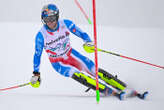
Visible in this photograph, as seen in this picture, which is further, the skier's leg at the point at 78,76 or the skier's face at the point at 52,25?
the skier's leg at the point at 78,76

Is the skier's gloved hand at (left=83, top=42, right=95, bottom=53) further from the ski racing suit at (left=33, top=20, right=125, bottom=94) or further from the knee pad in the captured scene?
the knee pad

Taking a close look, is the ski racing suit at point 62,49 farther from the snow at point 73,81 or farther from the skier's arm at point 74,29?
the snow at point 73,81

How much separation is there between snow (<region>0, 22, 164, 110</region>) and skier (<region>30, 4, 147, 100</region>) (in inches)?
5.1

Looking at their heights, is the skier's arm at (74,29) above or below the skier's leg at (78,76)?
above

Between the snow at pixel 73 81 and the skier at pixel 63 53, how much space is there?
5.1 inches

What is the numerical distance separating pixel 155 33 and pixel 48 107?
2179 millimetres

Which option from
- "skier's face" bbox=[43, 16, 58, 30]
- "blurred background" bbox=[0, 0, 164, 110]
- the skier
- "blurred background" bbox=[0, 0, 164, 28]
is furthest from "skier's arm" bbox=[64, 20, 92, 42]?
"blurred background" bbox=[0, 0, 164, 28]

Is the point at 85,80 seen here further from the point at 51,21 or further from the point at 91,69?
the point at 51,21

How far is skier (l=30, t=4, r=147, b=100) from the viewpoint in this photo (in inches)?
78.5

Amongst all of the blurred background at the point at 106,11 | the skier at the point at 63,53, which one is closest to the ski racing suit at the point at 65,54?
the skier at the point at 63,53

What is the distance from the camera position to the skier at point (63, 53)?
1995mm

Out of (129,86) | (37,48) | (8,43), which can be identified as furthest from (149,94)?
(8,43)

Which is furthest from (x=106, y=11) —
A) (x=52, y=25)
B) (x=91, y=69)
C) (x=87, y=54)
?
(x=52, y=25)

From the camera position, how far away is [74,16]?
4.29m
